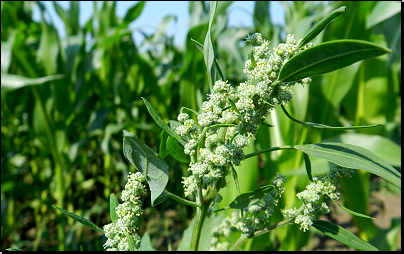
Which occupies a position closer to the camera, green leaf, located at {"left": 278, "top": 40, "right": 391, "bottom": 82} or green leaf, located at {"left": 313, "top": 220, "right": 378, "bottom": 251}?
green leaf, located at {"left": 278, "top": 40, "right": 391, "bottom": 82}

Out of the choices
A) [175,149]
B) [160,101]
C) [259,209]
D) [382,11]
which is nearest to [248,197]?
[259,209]

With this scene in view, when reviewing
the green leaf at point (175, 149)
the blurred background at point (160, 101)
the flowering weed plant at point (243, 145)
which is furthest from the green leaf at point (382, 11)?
the green leaf at point (175, 149)

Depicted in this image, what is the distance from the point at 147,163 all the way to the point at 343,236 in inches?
15.5

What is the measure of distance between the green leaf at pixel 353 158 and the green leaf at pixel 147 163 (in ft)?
0.79

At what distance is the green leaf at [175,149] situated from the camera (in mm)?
479

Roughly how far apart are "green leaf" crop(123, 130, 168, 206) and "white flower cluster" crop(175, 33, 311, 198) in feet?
0.17

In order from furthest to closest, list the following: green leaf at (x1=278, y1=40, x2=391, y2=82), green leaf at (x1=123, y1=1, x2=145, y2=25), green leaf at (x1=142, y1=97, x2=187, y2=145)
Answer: green leaf at (x1=123, y1=1, x2=145, y2=25)
green leaf at (x1=142, y1=97, x2=187, y2=145)
green leaf at (x1=278, y1=40, x2=391, y2=82)

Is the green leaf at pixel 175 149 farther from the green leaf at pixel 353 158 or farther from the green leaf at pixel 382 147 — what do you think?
the green leaf at pixel 382 147

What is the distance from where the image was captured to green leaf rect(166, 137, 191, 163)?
1.57 feet

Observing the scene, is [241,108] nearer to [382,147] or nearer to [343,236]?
[343,236]

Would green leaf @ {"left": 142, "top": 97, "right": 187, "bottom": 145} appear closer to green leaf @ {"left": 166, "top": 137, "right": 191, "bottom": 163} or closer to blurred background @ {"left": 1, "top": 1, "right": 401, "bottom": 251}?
green leaf @ {"left": 166, "top": 137, "right": 191, "bottom": 163}

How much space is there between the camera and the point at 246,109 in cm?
41

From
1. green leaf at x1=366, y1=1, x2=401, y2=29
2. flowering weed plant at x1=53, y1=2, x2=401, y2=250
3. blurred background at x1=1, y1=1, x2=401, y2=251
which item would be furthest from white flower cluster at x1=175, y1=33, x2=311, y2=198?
green leaf at x1=366, y1=1, x2=401, y2=29

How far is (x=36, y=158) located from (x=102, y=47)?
1146mm
